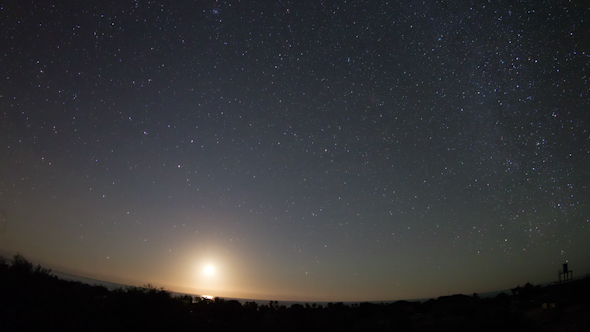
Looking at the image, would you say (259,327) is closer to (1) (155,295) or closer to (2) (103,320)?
(1) (155,295)

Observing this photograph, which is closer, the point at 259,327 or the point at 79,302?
the point at 79,302

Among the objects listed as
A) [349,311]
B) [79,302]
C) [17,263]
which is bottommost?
[349,311]

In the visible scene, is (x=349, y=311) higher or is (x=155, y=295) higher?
(x=155, y=295)

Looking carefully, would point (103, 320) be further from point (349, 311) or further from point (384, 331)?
point (349, 311)

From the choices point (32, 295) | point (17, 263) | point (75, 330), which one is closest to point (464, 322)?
point (75, 330)

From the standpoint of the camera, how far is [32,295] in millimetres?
12469

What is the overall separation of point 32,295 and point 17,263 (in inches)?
163

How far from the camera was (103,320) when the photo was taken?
37.9 ft

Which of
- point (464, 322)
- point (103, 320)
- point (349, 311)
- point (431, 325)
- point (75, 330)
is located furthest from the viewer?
point (349, 311)

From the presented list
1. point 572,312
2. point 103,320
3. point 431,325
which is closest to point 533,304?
point 572,312

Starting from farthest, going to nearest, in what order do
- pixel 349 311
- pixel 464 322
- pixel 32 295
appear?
pixel 349 311, pixel 464 322, pixel 32 295

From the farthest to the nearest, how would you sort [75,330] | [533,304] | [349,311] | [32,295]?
[349,311], [533,304], [32,295], [75,330]

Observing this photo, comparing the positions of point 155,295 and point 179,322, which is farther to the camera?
point 155,295

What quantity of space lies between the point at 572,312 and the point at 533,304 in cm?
428
